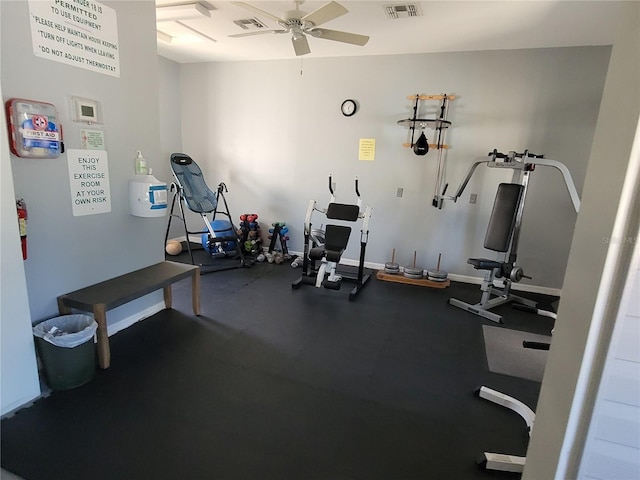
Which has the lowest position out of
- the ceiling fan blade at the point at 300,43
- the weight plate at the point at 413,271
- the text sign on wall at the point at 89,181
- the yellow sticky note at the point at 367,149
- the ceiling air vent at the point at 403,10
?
the weight plate at the point at 413,271

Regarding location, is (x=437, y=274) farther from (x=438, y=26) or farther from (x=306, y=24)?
(x=306, y=24)

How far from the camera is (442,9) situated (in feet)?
9.95

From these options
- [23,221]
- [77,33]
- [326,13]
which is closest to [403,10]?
[326,13]

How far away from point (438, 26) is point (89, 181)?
11.0 ft

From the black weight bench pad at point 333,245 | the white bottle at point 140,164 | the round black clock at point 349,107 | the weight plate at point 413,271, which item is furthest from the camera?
the round black clock at point 349,107

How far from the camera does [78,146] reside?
235 cm

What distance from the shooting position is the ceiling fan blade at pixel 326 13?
2607mm

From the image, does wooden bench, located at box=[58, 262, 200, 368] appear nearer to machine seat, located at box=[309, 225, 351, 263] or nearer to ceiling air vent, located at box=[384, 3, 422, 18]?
machine seat, located at box=[309, 225, 351, 263]

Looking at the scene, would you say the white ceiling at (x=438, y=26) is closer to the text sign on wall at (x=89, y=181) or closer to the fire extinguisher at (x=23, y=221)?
the text sign on wall at (x=89, y=181)

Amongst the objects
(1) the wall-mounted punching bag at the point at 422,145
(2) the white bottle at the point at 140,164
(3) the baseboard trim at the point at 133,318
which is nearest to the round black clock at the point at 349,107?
(1) the wall-mounted punching bag at the point at 422,145

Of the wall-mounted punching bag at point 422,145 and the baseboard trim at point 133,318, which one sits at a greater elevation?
the wall-mounted punching bag at point 422,145

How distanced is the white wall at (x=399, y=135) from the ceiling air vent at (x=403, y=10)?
4.00ft

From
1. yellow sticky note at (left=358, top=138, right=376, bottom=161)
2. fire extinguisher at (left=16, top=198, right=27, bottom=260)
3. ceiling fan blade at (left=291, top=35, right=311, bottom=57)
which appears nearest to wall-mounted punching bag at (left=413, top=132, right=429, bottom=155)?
yellow sticky note at (left=358, top=138, right=376, bottom=161)

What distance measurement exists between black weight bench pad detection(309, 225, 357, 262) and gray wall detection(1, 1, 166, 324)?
1.62 metres
